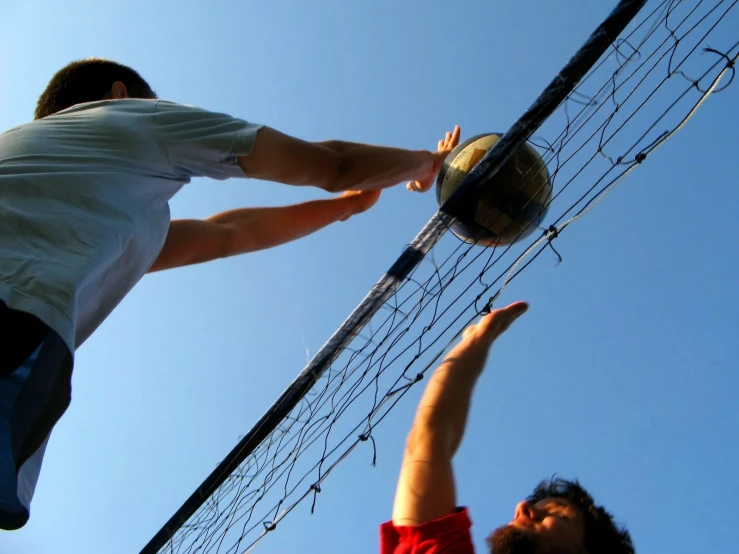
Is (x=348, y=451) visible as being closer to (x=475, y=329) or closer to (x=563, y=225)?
(x=475, y=329)

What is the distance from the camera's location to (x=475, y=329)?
2.88 meters

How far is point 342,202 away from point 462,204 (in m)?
1.07

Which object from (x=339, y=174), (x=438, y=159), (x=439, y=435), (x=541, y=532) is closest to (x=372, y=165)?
(x=339, y=174)

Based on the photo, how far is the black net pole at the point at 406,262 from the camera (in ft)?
10.2

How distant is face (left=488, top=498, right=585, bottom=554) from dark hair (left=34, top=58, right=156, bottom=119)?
2333mm

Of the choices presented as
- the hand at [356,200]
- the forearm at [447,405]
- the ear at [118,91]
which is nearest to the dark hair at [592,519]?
the forearm at [447,405]

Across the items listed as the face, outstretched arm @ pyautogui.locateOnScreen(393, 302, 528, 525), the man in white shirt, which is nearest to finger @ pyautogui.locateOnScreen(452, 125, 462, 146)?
the man in white shirt

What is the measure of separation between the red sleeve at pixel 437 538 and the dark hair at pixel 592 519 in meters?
0.46

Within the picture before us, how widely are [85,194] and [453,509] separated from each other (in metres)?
1.53

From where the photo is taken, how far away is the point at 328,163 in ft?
9.34

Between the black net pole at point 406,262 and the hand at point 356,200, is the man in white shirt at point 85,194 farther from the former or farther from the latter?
the hand at point 356,200

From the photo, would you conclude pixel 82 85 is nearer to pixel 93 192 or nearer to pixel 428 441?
pixel 93 192

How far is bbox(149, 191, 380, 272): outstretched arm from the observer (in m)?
3.93

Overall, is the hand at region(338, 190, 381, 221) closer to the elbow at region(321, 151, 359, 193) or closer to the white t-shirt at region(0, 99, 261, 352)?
the elbow at region(321, 151, 359, 193)
